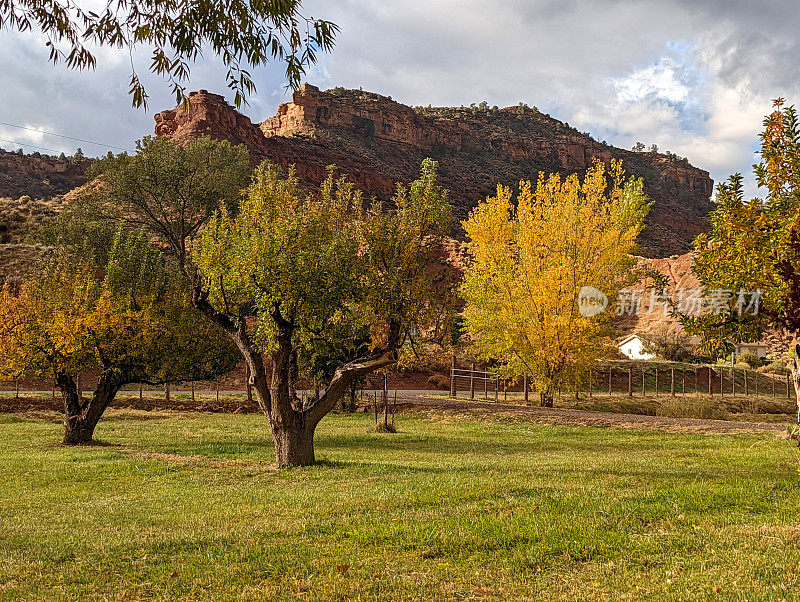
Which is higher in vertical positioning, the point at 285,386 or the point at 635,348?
the point at 635,348

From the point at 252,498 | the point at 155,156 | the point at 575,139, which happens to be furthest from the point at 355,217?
the point at 575,139

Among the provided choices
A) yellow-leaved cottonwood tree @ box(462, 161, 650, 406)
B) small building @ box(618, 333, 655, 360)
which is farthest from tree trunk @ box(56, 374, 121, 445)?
small building @ box(618, 333, 655, 360)

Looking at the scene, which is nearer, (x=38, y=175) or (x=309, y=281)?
(x=309, y=281)

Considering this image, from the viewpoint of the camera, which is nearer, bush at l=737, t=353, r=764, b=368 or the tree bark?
the tree bark

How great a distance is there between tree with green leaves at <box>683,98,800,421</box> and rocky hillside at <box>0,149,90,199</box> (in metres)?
87.6

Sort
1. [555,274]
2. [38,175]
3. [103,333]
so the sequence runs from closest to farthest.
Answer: [103,333]
[555,274]
[38,175]

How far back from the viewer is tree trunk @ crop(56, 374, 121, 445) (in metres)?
19.3

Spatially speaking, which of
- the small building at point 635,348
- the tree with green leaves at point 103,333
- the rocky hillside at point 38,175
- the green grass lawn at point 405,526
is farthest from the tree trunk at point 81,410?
the rocky hillside at point 38,175

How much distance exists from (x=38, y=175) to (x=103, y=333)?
8352 cm

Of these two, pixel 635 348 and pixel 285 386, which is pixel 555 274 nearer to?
pixel 285 386

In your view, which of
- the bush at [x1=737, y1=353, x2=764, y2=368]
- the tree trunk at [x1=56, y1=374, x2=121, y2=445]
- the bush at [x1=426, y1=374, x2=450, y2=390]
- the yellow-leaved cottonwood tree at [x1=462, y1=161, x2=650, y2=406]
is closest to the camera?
the tree trunk at [x1=56, y1=374, x2=121, y2=445]

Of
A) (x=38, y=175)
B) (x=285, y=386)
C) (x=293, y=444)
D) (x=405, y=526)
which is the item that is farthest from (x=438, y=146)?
(x=405, y=526)

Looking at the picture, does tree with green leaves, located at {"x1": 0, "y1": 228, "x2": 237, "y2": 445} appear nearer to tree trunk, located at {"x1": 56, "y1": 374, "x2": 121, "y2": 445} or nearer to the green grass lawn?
tree trunk, located at {"x1": 56, "y1": 374, "x2": 121, "y2": 445}

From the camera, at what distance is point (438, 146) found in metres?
130
